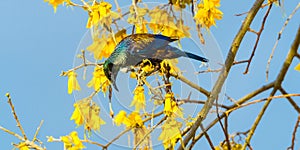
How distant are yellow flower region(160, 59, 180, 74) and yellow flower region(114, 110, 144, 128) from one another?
115 millimetres

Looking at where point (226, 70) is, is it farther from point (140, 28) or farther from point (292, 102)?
point (292, 102)

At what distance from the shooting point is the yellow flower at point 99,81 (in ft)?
3.66

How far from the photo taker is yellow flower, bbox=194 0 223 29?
124 cm

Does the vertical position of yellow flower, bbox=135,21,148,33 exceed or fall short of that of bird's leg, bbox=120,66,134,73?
it exceeds it

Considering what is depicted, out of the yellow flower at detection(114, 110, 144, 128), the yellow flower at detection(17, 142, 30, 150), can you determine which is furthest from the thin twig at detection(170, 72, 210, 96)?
the yellow flower at detection(17, 142, 30, 150)

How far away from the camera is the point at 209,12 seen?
1256 mm

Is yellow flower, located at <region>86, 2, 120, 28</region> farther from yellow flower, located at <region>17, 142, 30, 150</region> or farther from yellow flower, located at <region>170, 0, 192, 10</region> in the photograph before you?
yellow flower, located at <region>17, 142, 30, 150</region>

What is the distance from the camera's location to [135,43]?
1015 mm

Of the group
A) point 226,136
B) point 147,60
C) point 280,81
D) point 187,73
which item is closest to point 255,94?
point 280,81

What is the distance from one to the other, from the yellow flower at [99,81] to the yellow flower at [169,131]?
0.14 metres

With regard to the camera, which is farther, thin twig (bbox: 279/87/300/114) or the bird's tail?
thin twig (bbox: 279/87/300/114)

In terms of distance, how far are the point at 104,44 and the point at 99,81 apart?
0.08 metres

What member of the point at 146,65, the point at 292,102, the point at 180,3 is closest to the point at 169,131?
the point at 146,65

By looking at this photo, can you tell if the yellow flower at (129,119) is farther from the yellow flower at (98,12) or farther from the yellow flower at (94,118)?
the yellow flower at (98,12)
